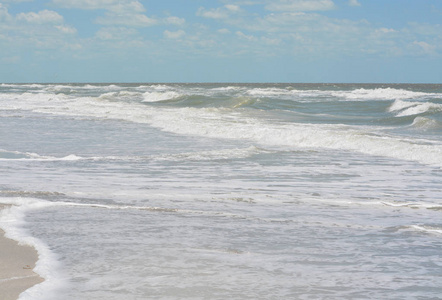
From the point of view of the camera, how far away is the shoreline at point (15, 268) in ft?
11.0

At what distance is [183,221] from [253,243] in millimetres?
1004

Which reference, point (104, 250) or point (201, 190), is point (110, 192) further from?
point (104, 250)

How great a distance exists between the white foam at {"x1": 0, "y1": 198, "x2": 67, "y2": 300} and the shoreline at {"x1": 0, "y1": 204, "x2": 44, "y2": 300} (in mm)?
40

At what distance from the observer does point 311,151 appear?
11898 mm

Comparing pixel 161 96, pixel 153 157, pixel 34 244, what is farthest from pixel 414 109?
pixel 34 244

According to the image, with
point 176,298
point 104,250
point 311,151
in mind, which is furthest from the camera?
point 311,151

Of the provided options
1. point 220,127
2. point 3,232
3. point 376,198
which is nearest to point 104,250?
point 3,232

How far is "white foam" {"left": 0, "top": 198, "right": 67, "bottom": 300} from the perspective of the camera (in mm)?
3357

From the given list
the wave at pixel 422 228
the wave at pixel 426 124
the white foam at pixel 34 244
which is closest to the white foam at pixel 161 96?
the wave at pixel 426 124

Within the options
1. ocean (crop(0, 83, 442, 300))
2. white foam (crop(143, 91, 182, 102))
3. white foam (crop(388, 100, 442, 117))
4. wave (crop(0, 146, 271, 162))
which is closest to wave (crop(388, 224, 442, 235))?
ocean (crop(0, 83, 442, 300))

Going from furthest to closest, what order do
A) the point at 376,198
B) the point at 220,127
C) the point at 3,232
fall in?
the point at 220,127
the point at 376,198
the point at 3,232

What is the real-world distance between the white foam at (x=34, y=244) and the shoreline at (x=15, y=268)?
0.04 meters

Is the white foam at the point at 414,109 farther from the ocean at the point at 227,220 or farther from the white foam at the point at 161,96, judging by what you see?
the white foam at the point at 161,96

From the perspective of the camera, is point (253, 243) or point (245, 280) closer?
point (245, 280)
